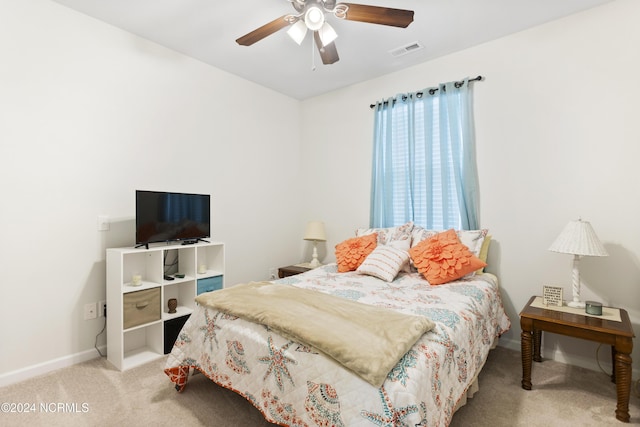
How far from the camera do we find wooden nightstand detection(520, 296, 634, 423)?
180 cm

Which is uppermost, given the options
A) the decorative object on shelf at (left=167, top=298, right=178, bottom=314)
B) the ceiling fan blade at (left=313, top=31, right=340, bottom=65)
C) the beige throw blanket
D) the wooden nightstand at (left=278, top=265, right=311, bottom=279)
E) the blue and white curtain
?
the ceiling fan blade at (left=313, top=31, right=340, bottom=65)

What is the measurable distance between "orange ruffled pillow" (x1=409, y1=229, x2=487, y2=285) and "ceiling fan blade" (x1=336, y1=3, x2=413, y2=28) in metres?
1.59

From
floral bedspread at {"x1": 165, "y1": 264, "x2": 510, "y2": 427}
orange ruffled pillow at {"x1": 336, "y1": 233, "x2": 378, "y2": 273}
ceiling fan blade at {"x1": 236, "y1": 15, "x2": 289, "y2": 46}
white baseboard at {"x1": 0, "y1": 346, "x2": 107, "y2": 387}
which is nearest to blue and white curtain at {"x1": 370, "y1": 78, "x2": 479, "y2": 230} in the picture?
orange ruffled pillow at {"x1": 336, "y1": 233, "x2": 378, "y2": 273}

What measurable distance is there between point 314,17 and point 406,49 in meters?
1.34

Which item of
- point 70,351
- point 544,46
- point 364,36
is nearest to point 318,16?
point 364,36

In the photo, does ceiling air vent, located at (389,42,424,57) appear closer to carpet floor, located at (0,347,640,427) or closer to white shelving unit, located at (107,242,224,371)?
white shelving unit, located at (107,242,224,371)

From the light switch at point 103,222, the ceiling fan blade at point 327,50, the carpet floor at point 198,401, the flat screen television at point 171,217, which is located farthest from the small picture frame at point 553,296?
the light switch at point 103,222

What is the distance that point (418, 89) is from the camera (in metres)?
3.29

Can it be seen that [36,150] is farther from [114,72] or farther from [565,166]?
[565,166]

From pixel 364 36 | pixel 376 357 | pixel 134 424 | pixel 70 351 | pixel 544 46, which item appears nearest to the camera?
pixel 376 357

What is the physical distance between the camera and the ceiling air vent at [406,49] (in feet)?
9.59

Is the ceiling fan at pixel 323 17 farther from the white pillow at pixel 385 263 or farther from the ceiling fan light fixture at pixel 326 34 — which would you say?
the white pillow at pixel 385 263

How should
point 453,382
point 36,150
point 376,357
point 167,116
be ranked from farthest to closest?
1. point 167,116
2. point 36,150
3. point 453,382
4. point 376,357

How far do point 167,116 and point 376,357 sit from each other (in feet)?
9.18
